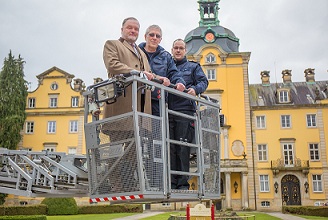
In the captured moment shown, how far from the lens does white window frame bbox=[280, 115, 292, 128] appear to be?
127ft

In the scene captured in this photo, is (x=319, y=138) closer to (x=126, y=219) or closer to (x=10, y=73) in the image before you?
(x=126, y=219)

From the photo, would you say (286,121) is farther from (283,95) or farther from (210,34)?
(210,34)

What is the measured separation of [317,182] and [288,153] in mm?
3765

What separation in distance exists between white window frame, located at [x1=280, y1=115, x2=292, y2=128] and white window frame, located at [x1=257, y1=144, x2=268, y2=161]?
2812mm

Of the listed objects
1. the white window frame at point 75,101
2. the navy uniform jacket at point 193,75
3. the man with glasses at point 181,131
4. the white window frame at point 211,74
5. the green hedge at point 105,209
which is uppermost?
the white window frame at point 211,74

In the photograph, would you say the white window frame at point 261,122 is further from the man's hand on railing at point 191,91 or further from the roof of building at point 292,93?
the man's hand on railing at point 191,91

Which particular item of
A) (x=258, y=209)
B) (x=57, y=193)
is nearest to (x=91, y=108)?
(x=57, y=193)

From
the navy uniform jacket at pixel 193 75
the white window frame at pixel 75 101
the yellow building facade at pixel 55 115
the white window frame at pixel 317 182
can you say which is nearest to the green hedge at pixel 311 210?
the white window frame at pixel 317 182

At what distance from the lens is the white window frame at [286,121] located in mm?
38781

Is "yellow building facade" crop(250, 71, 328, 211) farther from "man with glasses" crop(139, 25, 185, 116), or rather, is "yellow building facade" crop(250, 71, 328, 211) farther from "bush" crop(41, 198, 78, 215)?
"man with glasses" crop(139, 25, 185, 116)

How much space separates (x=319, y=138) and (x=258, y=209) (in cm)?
939

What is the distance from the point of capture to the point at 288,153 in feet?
125

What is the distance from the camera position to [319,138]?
1507 inches

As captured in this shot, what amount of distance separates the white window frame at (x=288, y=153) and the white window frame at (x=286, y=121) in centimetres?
192
